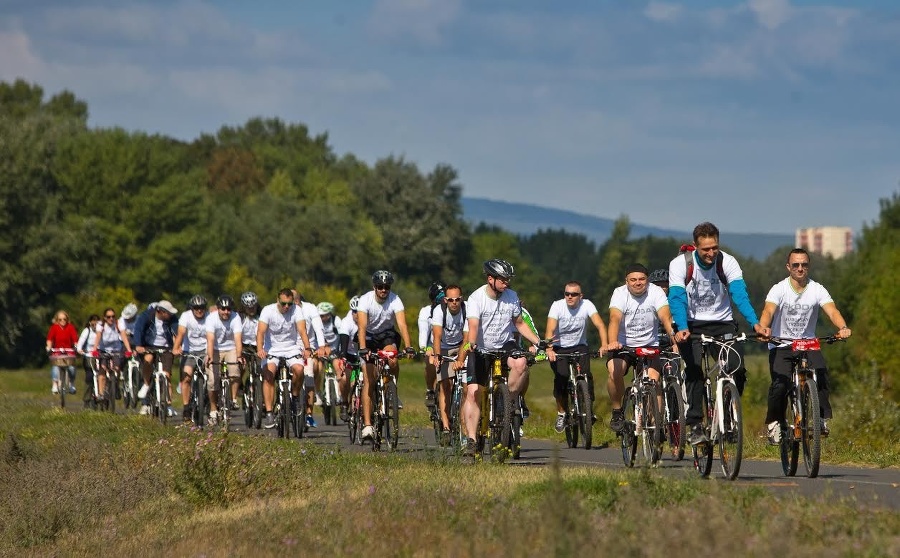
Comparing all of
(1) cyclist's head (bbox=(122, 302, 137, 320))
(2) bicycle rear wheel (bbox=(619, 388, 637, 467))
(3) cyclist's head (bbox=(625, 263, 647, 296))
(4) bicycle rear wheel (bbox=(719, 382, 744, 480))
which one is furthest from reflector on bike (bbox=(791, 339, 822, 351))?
(1) cyclist's head (bbox=(122, 302, 137, 320))

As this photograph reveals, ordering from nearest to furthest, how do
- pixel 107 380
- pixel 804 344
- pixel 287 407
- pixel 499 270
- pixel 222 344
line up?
pixel 804 344
pixel 499 270
pixel 287 407
pixel 222 344
pixel 107 380

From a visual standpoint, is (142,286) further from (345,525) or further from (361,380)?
(345,525)

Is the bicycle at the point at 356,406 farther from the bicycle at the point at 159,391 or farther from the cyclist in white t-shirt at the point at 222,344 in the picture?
the bicycle at the point at 159,391

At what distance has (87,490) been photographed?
1766 cm

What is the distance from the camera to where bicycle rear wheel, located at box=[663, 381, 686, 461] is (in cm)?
1463

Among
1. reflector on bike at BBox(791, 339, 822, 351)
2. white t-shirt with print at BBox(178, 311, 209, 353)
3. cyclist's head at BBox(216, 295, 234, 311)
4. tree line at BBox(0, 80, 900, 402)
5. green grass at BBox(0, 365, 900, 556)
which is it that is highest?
tree line at BBox(0, 80, 900, 402)

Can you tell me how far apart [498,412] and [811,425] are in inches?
145

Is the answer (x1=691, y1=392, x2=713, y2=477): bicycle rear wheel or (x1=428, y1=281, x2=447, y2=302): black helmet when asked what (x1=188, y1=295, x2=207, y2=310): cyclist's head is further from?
(x1=691, y1=392, x2=713, y2=477): bicycle rear wheel

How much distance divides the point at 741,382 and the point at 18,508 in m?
7.86

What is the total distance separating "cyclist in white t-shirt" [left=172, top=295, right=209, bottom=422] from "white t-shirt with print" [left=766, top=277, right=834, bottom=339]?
12.3 meters

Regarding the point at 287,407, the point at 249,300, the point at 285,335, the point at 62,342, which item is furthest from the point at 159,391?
the point at 62,342

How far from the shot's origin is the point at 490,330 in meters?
16.8

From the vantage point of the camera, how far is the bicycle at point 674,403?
1465cm

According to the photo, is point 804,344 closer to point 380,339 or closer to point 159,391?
point 380,339
